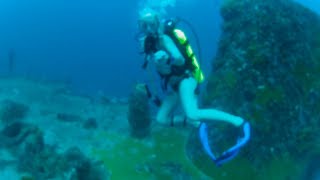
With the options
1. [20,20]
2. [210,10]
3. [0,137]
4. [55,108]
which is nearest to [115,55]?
[20,20]

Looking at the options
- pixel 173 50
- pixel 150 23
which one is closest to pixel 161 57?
pixel 173 50

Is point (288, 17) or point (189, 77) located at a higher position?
point (288, 17)

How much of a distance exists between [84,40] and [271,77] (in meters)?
39.6

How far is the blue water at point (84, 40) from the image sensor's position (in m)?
26.9

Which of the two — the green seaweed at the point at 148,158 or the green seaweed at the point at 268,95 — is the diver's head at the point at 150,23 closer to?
the green seaweed at the point at 268,95

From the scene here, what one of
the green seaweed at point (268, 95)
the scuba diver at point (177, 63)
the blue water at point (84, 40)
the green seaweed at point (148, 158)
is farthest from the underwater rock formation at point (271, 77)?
the blue water at point (84, 40)

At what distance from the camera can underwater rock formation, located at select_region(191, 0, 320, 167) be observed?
7.98m

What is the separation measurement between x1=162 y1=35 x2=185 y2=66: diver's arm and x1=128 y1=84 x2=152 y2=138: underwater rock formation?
273cm

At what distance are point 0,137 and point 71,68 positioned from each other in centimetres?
2113

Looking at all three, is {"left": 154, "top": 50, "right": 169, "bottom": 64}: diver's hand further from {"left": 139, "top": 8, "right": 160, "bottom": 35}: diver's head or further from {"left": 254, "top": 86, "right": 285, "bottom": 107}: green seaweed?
{"left": 254, "top": 86, "right": 285, "bottom": 107}: green seaweed

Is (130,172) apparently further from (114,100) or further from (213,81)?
(114,100)

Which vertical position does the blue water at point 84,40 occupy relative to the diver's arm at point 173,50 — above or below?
below

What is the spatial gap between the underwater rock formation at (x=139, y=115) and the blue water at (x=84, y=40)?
343 inches

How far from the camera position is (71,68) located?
2980 cm
